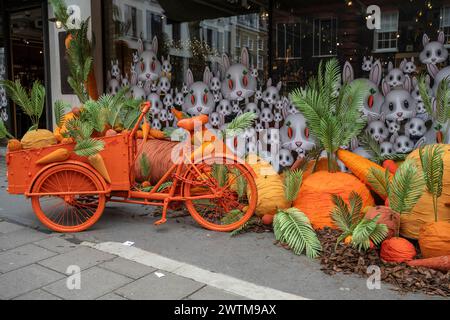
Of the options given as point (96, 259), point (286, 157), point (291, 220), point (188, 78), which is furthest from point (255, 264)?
point (188, 78)

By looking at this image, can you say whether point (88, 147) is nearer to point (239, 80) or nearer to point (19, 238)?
point (19, 238)

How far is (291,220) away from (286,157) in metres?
2.84

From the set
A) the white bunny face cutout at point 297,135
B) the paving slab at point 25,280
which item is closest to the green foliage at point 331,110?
the white bunny face cutout at point 297,135

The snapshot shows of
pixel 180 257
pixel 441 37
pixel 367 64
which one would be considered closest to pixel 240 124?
pixel 180 257

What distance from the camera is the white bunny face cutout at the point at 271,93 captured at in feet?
24.1

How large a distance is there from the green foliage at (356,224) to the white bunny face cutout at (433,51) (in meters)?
2.66

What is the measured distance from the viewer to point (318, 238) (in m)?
4.52

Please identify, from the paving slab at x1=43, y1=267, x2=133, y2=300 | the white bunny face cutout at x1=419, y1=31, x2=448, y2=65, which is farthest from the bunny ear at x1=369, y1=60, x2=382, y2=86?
the paving slab at x1=43, y1=267, x2=133, y2=300

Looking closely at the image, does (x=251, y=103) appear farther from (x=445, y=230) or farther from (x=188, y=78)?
(x=445, y=230)

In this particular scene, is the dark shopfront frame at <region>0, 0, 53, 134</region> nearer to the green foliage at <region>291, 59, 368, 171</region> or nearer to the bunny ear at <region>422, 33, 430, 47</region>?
the green foliage at <region>291, 59, 368, 171</region>

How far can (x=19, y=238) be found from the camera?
16.0ft

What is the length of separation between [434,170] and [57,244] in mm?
3637

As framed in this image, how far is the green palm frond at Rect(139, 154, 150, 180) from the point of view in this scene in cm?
595

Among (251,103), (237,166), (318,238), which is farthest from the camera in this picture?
(251,103)
